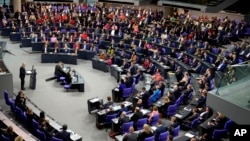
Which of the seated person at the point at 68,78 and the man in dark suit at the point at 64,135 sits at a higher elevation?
the seated person at the point at 68,78

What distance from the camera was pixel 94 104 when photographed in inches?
606

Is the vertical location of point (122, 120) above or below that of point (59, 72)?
below

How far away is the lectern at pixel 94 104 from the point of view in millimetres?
15300

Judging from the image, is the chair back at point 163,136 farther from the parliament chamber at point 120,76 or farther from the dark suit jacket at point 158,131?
the dark suit jacket at point 158,131

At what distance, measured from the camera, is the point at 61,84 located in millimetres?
19125

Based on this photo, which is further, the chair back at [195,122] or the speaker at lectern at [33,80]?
the speaker at lectern at [33,80]

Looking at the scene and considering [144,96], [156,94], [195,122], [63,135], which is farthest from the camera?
[156,94]

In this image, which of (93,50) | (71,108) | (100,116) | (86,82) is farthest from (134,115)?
(93,50)

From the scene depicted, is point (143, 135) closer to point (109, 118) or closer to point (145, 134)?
point (145, 134)

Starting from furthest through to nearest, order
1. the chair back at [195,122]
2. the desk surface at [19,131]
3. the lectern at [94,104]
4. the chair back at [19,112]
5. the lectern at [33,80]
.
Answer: the lectern at [33,80] < the lectern at [94,104] < the chair back at [195,122] < the chair back at [19,112] < the desk surface at [19,131]

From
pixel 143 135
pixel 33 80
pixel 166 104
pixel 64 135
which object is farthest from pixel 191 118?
pixel 33 80

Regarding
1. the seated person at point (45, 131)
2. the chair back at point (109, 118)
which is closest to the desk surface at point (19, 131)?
the seated person at point (45, 131)

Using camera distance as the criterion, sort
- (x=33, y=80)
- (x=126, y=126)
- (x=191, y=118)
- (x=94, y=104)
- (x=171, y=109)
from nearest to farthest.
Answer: (x=126, y=126) < (x=191, y=118) < (x=171, y=109) < (x=94, y=104) < (x=33, y=80)

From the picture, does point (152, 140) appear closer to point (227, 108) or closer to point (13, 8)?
point (227, 108)
